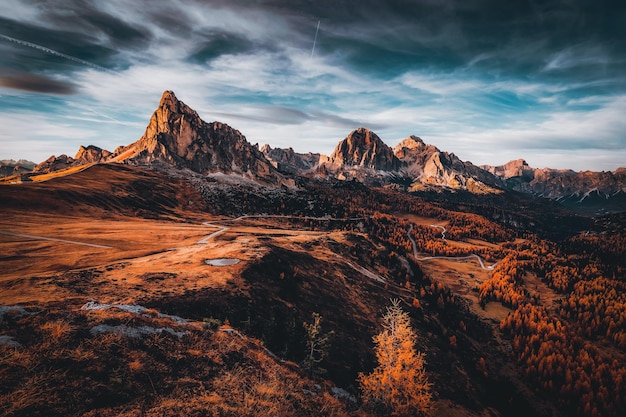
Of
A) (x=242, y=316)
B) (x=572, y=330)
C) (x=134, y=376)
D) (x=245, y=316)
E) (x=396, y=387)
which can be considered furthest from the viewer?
(x=572, y=330)

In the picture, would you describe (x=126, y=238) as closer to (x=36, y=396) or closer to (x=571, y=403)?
(x=36, y=396)

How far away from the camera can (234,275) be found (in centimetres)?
4962

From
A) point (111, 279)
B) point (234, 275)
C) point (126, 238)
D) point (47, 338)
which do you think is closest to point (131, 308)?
point (47, 338)

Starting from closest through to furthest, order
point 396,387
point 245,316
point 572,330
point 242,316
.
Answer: point 396,387 < point 242,316 < point 245,316 < point 572,330

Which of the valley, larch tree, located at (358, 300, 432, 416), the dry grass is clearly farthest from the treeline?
the dry grass

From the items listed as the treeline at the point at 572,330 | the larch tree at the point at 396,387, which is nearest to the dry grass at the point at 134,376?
the larch tree at the point at 396,387

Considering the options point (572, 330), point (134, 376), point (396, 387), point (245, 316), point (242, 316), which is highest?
point (134, 376)

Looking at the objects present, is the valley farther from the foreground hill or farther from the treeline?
the treeline

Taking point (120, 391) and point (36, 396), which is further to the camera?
point (120, 391)

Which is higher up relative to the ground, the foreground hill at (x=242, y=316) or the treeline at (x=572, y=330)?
the foreground hill at (x=242, y=316)

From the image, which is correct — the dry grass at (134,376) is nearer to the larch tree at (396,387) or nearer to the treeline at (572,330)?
the larch tree at (396,387)

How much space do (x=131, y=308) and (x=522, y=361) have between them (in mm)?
92097

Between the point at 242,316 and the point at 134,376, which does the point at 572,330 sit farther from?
the point at 134,376

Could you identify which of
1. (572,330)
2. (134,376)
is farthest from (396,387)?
(572,330)
